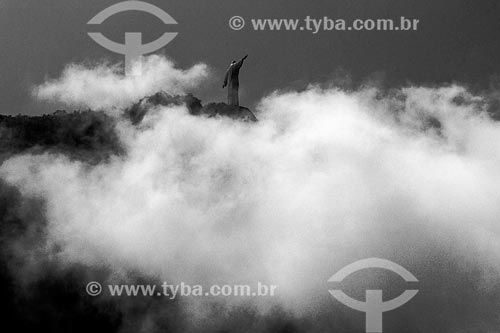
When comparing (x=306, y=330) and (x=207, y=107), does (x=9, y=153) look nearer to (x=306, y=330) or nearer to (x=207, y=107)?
(x=207, y=107)

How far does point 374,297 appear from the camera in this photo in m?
9.60

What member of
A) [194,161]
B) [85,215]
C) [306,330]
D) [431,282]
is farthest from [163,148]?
[431,282]

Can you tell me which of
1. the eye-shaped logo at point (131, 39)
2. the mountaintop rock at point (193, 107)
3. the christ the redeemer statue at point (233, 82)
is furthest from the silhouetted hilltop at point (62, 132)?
the christ the redeemer statue at point (233, 82)

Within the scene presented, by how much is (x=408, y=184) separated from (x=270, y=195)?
2131mm

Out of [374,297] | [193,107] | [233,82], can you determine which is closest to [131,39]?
[193,107]

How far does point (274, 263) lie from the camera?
9711 millimetres

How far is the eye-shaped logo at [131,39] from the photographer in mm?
10391

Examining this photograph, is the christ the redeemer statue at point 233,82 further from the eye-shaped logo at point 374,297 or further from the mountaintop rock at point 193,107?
the eye-shaped logo at point 374,297

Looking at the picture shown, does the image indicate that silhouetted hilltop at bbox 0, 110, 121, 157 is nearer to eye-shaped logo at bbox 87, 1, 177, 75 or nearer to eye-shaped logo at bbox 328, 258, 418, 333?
eye-shaped logo at bbox 87, 1, 177, 75

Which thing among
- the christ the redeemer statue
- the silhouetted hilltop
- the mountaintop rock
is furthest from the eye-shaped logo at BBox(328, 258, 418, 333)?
the silhouetted hilltop

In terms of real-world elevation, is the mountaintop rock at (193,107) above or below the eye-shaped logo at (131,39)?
below

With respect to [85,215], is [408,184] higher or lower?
higher

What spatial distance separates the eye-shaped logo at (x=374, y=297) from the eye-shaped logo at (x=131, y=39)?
4.56m

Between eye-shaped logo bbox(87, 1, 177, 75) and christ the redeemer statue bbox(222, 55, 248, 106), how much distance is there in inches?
41.4
